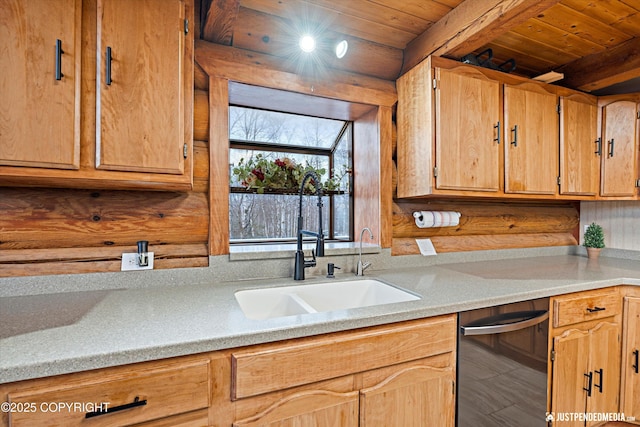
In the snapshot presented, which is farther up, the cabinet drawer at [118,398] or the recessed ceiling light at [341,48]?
the recessed ceiling light at [341,48]

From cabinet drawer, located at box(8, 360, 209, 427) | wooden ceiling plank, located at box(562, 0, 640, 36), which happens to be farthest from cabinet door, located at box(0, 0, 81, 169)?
wooden ceiling plank, located at box(562, 0, 640, 36)

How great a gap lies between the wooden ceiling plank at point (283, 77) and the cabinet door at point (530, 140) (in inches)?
30.1

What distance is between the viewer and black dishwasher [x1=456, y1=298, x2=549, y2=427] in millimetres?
1275

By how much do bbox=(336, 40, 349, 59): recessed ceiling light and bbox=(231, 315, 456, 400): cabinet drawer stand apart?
4.54 ft

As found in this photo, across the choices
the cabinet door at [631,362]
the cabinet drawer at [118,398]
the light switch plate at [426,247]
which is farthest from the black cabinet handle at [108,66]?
the cabinet door at [631,362]

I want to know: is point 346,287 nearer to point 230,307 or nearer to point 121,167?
point 230,307

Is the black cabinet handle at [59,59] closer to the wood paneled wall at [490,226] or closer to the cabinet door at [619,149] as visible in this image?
the wood paneled wall at [490,226]

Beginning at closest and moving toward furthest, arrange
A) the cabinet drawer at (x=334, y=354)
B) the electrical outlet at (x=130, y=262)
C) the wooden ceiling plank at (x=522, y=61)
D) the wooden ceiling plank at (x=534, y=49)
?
the cabinet drawer at (x=334, y=354)
the electrical outlet at (x=130, y=262)
the wooden ceiling plank at (x=534, y=49)
the wooden ceiling plank at (x=522, y=61)

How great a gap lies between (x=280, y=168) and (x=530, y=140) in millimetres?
1643

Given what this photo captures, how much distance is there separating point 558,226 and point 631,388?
1.34 meters

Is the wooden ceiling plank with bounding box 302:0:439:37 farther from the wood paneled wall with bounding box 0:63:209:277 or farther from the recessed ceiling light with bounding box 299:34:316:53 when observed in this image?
the wood paneled wall with bounding box 0:63:209:277

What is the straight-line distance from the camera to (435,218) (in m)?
2.01

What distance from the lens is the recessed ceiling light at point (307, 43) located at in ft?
5.14

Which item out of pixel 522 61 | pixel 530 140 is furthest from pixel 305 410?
pixel 522 61
